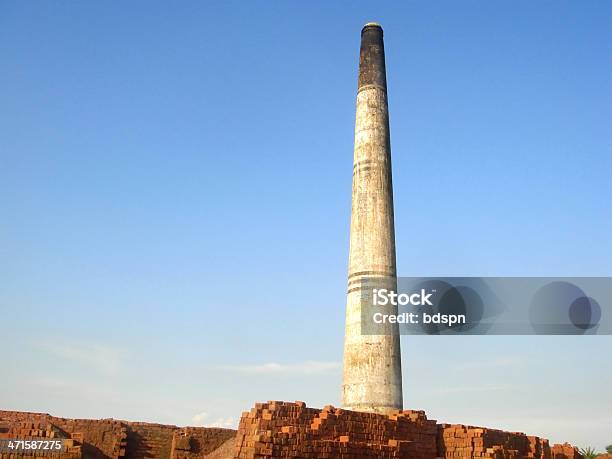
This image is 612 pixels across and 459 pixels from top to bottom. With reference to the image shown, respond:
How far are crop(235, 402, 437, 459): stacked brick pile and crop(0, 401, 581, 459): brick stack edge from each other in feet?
0.07

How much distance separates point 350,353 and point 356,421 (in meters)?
4.81

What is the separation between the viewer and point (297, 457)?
45.9ft

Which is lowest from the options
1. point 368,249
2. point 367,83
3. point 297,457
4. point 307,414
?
point 297,457

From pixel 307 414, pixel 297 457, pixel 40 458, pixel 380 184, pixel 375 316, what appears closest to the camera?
pixel 297 457

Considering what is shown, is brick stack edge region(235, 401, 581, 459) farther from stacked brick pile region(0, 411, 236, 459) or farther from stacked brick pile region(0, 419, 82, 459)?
stacked brick pile region(0, 411, 236, 459)

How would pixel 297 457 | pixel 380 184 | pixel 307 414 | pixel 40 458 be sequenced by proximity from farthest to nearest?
pixel 380 184
pixel 40 458
pixel 307 414
pixel 297 457

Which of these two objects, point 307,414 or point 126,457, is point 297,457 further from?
point 126,457

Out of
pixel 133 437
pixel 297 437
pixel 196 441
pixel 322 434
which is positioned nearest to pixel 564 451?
pixel 322 434

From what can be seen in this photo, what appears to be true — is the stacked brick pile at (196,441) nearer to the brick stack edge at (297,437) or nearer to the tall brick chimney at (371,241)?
the brick stack edge at (297,437)

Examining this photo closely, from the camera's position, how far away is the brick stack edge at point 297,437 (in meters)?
14.3

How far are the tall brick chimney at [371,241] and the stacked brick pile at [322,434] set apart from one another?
3.06 metres

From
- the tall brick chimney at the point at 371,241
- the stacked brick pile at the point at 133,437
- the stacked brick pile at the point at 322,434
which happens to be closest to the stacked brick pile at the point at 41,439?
the stacked brick pile at the point at 133,437

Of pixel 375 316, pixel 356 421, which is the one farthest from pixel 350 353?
pixel 356 421

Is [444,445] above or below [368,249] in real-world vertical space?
below
